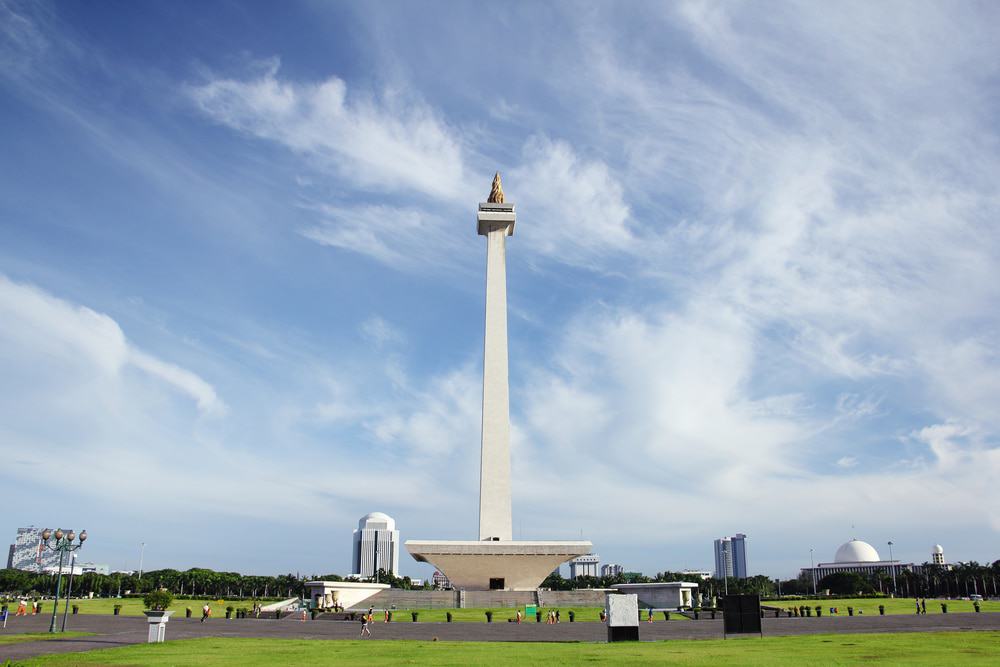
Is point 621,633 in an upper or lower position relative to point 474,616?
upper

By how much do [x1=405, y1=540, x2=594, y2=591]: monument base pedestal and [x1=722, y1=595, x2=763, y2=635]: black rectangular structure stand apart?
29.6 meters

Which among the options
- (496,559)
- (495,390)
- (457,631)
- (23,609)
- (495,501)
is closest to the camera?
(457,631)

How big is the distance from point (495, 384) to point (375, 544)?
149356 millimetres

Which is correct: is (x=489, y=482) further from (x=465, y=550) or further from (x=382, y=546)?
(x=382, y=546)

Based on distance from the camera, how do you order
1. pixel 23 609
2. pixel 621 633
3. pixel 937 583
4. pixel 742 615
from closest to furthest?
1. pixel 742 615
2. pixel 621 633
3. pixel 23 609
4. pixel 937 583

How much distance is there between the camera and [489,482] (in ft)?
175

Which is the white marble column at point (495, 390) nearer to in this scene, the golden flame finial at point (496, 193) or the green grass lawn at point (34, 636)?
the golden flame finial at point (496, 193)

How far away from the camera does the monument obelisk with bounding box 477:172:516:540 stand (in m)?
52.7

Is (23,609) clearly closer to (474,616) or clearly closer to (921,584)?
(474,616)

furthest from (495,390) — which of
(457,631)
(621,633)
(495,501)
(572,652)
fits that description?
(572,652)

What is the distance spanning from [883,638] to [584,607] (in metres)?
22.7

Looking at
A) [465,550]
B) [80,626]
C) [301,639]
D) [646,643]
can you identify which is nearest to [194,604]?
[465,550]

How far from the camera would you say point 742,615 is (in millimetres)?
20188

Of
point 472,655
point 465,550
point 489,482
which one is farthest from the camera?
point 489,482
